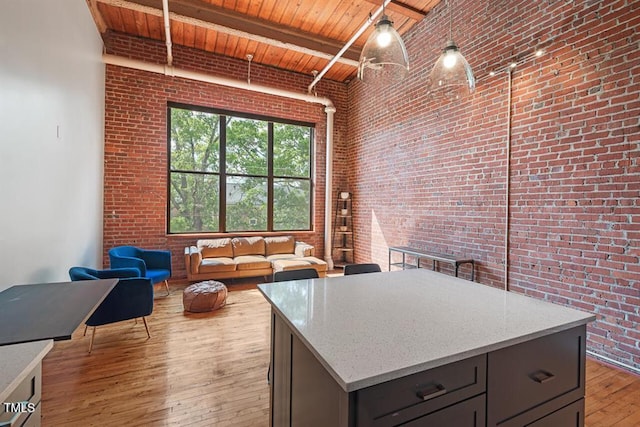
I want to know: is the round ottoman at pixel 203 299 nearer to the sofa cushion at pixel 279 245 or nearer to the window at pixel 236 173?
the sofa cushion at pixel 279 245

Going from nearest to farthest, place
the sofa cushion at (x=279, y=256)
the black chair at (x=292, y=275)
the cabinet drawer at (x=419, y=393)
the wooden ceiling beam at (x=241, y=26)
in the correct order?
the cabinet drawer at (x=419, y=393)
the black chair at (x=292, y=275)
the wooden ceiling beam at (x=241, y=26)
the sofa cushion at (x=279, y=256)

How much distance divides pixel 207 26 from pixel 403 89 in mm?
3187

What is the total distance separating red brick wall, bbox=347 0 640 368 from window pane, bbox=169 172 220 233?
11.8 feet

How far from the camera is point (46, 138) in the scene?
264cm

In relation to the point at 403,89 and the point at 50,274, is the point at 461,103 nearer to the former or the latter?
the point at 403,89

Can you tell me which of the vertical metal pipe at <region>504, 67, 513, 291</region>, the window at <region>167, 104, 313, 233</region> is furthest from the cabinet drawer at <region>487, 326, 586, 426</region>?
the window at <region>167, 104, 313, 233</region>

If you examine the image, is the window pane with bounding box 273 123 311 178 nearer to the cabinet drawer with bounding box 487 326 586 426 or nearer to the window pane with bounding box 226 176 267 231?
the window pane with bounding box 226 176 267 231

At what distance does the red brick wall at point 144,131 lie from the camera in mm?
4883

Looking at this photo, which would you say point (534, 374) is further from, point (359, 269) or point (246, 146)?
point (246, 146)

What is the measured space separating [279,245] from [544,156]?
169 inches

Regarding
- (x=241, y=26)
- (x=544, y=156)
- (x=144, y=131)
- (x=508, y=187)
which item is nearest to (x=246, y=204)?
(x=144, y=131)

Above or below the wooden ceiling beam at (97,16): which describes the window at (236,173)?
below

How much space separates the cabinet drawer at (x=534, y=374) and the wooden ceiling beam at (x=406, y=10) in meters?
4.44

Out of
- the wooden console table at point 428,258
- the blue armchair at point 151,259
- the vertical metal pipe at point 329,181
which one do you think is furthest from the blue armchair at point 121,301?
the vertical metal pipe at point 329,181
